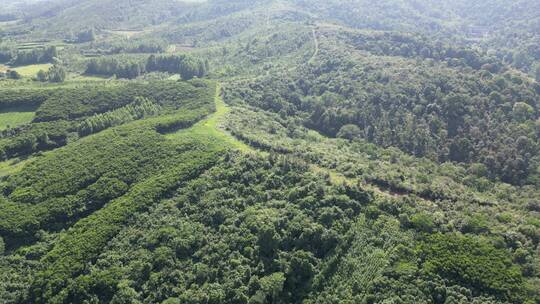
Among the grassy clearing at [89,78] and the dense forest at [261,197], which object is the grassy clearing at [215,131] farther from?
the grassy clearing at [89,78]

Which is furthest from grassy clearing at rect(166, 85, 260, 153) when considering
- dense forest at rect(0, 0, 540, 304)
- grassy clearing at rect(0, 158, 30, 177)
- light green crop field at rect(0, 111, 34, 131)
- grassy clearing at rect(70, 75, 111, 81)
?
grassy clearing at rect(70, 75, 111, 81)

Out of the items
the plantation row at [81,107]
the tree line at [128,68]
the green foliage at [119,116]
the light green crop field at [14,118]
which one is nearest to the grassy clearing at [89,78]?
the tree line at [128,68]

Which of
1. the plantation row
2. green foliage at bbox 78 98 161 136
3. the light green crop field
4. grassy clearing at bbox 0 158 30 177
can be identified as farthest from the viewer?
the light green crop field

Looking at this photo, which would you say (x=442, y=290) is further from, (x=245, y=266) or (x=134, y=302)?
(x=134, y=302)

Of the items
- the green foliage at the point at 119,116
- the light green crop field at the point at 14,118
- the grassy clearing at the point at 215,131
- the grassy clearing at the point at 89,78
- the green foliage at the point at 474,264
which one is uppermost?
the green foliage at the point at 474,264

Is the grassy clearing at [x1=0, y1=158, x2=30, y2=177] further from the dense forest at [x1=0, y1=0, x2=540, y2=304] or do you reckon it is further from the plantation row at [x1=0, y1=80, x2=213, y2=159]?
the plantation row at [x1=0, y1=80, x2=213, y2=159]

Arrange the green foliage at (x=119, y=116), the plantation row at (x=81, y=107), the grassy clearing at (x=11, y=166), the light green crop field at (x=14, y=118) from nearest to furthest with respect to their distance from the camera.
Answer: the grassy clearing at (x=11, y=166)
the plantation row at (x=81, y=107)
the green foliage at (x=119, y=116)
the light green crop field at (x=14, y=118)

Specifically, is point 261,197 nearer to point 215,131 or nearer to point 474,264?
point 215,131
